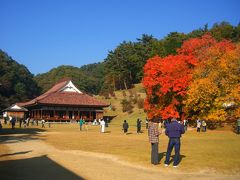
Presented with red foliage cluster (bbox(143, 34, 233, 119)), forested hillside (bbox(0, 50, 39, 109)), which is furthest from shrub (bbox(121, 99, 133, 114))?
forested hillside (bbox(0, 50, 39, 109))

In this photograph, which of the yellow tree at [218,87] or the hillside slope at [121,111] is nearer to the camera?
the yellow tree at [218,87]

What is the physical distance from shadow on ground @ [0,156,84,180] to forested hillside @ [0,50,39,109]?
2752 inches

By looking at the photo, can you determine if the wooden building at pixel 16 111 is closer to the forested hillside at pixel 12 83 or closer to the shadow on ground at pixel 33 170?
the forested hillside at pixel 12 83

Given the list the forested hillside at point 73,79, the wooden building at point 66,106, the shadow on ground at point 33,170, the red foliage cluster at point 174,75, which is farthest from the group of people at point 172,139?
the forested hillside at point 73,79

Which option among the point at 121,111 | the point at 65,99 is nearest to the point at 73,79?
the point at 121,111

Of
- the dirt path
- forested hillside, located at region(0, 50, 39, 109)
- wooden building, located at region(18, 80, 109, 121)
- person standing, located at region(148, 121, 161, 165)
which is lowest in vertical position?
the dirt path

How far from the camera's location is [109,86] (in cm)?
9644

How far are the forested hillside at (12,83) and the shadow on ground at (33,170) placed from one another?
6989 centimetres

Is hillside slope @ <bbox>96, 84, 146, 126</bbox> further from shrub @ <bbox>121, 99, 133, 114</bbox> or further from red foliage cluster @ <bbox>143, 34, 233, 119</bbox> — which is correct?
red foliage cluster @ <bbox>143, 34, 233, 119</bbox>

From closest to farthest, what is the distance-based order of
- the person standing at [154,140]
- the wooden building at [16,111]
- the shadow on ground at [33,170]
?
the shadow on ground at [33,170], the person standing at [154,140], the wooden building at [16,111]

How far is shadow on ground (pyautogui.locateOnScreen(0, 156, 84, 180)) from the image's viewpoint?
33.3 feet

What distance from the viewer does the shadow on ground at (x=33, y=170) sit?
33.3 feet

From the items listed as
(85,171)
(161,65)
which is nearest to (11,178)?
(85,171)

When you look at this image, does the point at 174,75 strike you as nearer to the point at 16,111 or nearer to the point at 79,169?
the point at 79,169
